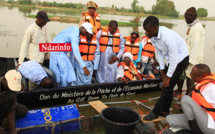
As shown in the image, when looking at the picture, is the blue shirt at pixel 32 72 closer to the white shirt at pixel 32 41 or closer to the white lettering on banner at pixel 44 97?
the white lettering on banner at pixel 44 97

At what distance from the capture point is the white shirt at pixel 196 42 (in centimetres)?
426

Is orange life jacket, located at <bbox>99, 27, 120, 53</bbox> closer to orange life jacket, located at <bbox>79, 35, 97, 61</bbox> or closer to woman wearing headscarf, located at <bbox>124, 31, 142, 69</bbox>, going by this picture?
orange life jacket, located at <bbox>79, 35, 97, 61</bbox>

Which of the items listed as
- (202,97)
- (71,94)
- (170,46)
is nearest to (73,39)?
(71,94)

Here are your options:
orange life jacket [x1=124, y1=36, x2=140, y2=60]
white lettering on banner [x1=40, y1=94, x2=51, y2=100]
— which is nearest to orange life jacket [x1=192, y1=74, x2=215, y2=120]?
white lettering on banner [x1=40, y1=94, x2=51, y2=100]

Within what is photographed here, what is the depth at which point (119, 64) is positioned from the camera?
15.9 feet

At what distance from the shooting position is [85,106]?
4.14 metres

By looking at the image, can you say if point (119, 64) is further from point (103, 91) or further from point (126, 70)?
point (103, 91)

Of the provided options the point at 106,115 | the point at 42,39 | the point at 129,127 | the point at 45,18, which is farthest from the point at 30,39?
the point at 129,127

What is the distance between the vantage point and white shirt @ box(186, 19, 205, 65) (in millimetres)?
4262

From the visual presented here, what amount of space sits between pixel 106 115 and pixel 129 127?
47cm

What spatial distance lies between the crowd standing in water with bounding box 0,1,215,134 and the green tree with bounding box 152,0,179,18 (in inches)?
1940

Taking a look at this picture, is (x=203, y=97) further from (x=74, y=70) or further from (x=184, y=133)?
(x=74, y=70)

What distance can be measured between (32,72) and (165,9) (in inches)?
2169

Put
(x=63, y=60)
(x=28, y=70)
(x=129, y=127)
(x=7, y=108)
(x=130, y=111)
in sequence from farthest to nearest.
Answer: (x=63, y=60)
(x=28, y=70)
(x=130, y=111)
(x=129, y=127)
(x=7, y=108)
